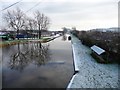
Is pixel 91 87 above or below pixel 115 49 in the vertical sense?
below

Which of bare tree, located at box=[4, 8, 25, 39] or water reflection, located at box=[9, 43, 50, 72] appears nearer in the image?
water reflection, located at box=[9, 43, 50, 72]

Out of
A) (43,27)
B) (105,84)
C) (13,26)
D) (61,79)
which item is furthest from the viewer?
(43,27)

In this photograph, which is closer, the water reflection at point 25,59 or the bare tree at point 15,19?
the water reflection at point 25,59

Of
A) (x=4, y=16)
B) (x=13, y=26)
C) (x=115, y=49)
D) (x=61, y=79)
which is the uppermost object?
(x=4, y=16)

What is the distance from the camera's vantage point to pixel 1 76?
8.91 m

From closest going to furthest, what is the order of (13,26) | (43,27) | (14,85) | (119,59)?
1. (14,85)
2. (119,59)
3. (13,26)
4. (43,27)

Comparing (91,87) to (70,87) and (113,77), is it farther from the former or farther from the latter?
(113,77)

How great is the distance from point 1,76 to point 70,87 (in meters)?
4.31

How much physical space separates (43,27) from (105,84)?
4960cm

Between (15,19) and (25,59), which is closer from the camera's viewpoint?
(25,59)

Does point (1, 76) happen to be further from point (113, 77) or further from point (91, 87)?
point (113, 77)

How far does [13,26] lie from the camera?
41719mm

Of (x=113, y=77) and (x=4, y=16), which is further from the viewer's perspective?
(x=4, y=16)

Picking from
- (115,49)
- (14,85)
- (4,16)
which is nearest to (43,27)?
(4,16)
